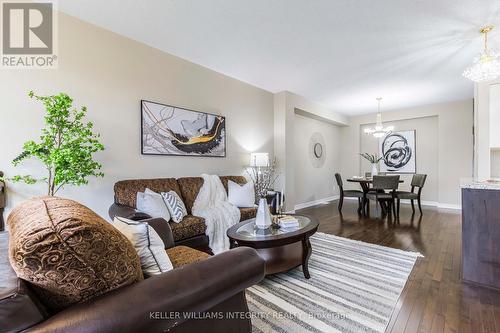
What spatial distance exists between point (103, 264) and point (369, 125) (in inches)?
292

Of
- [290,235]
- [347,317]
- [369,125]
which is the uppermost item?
[369,125]

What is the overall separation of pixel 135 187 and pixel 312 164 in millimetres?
4672

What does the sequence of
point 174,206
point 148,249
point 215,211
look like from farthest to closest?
point 215,211 → point 174,206 → point 148,249

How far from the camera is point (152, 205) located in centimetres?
253

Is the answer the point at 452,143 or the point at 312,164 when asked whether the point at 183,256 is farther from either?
the point at 452,143

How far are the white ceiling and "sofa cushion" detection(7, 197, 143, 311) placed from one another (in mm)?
2359

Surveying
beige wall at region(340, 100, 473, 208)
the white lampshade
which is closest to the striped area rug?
the white lampshade

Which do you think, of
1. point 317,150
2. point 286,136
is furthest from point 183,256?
point 317,150

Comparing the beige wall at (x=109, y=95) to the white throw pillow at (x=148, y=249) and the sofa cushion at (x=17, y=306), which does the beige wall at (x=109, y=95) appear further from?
the sofa cushion at (x=17, y=306)

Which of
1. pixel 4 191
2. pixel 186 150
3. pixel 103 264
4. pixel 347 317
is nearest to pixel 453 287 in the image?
pixel 347 317

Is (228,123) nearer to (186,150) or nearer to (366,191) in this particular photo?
(186,150)

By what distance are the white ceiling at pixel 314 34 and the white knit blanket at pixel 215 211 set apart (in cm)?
186

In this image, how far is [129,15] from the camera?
2523 millimetres
